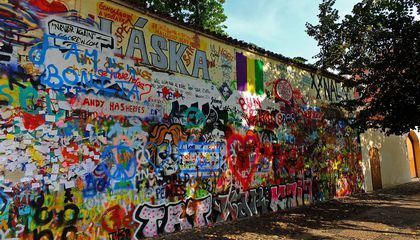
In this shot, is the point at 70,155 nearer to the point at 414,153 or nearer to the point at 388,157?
the point at 388,157

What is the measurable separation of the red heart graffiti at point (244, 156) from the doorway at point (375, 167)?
9090mm

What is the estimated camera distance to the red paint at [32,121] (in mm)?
5762

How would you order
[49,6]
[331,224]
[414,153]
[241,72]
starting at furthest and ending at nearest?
[414,153], [241,72], [331,224], [49,6]

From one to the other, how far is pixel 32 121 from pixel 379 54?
9949 mm

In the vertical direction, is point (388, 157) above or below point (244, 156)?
above

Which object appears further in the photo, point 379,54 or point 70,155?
point 379,54

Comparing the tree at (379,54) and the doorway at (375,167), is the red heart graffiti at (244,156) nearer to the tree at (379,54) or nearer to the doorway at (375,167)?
the tree at (379,54)

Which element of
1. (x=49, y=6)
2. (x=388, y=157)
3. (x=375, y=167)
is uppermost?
(x=49, y=6)

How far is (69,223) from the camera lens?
612cm

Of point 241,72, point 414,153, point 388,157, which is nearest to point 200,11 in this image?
point 241,72

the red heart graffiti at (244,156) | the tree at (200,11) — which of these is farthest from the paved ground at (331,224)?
the tree at (200,11)

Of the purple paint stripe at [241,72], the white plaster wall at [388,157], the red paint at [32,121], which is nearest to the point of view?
the red paint at [32,121]

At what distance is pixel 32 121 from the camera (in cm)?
584

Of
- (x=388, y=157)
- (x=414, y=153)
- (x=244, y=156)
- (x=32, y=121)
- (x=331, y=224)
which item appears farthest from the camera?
(x=414, y=153)
